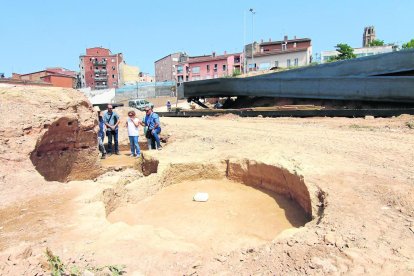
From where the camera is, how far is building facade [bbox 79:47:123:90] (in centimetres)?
8856

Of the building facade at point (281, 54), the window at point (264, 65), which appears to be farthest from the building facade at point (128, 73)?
the window at point (264, 65)

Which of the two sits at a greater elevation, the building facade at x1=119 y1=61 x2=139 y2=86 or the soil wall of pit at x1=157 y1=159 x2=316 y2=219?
the building facade at x1=119 y1=61 x2=139 y2=86

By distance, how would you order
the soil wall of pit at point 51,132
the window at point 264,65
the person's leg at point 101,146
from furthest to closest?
the window at point 264,65
the person's leg at point 101,146
the soil wall of pit at point 51,132

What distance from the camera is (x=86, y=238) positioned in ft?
12.8

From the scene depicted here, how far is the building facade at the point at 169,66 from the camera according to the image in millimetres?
83125

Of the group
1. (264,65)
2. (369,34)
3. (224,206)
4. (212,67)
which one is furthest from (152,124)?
(369,34)

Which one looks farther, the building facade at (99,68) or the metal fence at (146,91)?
the building facade at (99,68)

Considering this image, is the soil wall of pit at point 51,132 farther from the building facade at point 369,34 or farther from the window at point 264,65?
the building facade at point 369,34

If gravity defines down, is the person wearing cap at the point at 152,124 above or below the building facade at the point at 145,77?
below

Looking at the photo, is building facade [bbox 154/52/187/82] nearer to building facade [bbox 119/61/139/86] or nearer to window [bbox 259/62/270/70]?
building facade [bbox 119/61/139/86]

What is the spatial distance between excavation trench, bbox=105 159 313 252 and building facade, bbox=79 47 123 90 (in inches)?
3312

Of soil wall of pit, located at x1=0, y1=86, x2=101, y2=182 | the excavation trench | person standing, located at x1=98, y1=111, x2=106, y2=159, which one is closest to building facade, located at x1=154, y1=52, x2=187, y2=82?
person standing, located at x1=98, y1=111, x2=106, y2=159

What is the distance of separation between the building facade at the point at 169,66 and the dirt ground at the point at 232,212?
238 feet

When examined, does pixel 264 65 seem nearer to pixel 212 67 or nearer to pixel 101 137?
pixel 212 67
